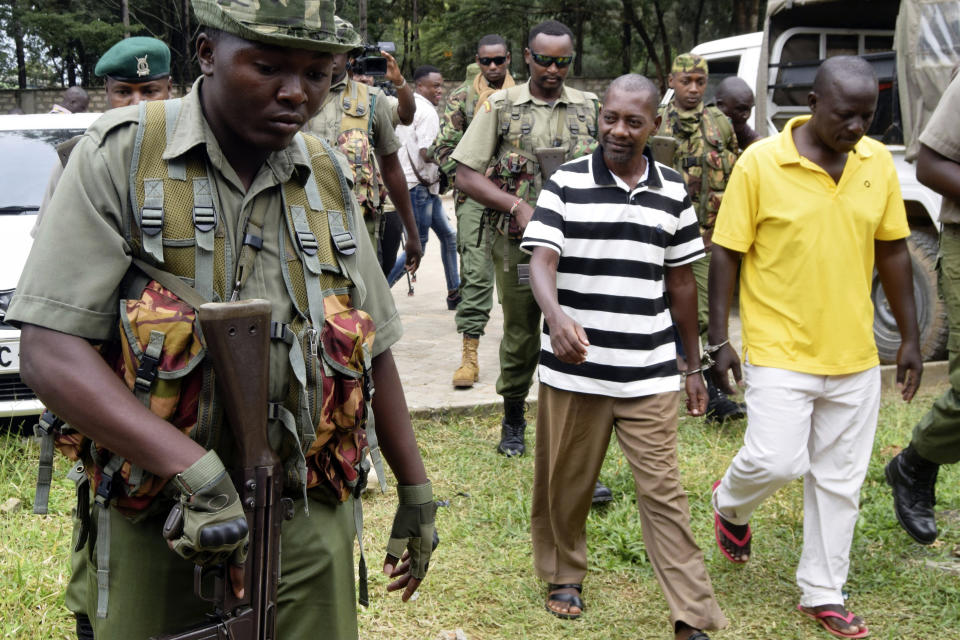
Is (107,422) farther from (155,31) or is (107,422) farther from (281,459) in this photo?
(155,31)

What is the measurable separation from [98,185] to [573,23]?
2621 centimetres

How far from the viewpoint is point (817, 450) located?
3.69 metres

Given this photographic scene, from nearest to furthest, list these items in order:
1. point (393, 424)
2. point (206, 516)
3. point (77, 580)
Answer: point (206, 516) < point (77, 580) < point (393, 424)

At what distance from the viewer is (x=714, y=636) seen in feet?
11.9

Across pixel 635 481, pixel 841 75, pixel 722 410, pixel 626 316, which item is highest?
pixel 841 75

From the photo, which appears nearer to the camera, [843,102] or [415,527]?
[415,527]

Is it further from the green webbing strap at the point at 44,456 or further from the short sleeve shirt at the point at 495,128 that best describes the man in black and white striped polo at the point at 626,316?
the green webbing strap at the point at 44,456

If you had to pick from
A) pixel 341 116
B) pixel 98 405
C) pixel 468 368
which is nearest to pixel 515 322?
pixel 341 116

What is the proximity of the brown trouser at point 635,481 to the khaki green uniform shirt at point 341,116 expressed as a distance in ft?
6.98

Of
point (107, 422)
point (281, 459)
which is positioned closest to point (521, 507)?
point (281, 459)

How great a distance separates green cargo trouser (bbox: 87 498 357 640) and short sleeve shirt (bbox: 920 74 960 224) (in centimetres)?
288

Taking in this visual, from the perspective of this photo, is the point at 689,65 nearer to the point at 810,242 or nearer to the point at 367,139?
the point at 367,139

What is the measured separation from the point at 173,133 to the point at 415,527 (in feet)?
3.19

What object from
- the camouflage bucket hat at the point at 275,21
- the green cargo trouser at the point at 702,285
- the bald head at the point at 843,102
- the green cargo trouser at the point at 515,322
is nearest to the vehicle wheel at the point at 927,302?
the green cargo trouser at the point at 702,285
